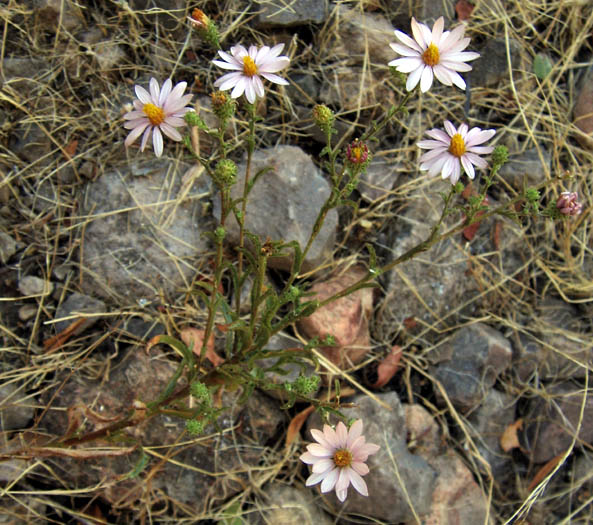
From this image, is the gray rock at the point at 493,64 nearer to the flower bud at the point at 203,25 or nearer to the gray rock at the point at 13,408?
the flower bud at the point at 203,25

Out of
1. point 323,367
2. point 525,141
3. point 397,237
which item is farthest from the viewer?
point 525,141

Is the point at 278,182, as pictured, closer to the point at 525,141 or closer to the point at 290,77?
the point at 290,77

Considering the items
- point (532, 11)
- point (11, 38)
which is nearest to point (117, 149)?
point (11, 38)

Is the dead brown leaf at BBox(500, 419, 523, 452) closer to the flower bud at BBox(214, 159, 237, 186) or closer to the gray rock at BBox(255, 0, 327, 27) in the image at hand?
the flower bud at BBox(214, 159, 237, 186)

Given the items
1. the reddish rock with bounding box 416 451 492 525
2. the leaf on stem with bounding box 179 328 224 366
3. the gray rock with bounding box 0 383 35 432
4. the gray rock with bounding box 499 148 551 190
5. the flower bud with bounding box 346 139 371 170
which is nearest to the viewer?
the flower bud with bounding box 346 139 371 170

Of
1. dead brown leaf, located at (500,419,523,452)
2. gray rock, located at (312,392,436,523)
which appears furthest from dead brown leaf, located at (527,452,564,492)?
gray rock, located at (312,392,436,523)

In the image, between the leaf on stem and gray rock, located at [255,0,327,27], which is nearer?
the leaf on stem
